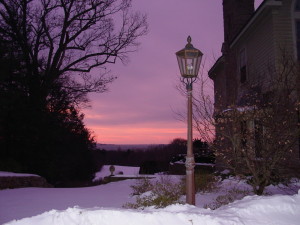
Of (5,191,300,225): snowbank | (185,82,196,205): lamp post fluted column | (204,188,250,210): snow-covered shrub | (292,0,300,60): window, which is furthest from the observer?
(292,0,300,60): window

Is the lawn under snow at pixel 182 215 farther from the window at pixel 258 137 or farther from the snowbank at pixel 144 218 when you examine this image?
the window at pixel 258 137

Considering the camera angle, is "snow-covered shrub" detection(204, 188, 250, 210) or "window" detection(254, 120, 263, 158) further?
"window" detection(254, 120, 263, 158)

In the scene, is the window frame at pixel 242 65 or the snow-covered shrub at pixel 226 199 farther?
the window frame at pixel 242 65

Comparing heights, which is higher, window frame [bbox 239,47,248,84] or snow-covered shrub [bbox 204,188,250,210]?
window frame [bbox 239,47,248,84]

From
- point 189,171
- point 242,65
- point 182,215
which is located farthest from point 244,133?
point 242,65

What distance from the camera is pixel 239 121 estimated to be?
9.80 m

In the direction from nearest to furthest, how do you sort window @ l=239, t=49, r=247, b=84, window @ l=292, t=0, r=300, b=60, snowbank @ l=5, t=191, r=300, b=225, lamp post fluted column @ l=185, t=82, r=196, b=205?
snowbank @ l=5, t=191, r=300, b=225, lamp post fluted column @ l=185, t=82, r=196, b=205, window @ l=292, t=0, r=300, b=60, window @ l=239, t=49, r=247, b=84

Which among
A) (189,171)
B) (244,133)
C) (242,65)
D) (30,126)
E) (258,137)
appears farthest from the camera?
(30,126)

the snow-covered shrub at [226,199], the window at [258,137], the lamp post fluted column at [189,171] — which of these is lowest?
the snow-covered shrub at [226,199]

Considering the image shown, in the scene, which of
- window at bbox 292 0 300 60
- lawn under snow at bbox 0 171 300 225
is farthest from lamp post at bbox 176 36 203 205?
window at bbox 292 0 300 60

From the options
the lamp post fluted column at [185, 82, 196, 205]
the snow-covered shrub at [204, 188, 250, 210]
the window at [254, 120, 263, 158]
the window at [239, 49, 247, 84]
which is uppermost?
the window at [239, 49, 247, 84]

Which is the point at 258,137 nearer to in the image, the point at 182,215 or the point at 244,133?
the point at 244,133

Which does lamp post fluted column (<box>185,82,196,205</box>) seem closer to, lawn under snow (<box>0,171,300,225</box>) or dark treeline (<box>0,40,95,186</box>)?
lawn under snow (<box>0,171,300,225</box>)

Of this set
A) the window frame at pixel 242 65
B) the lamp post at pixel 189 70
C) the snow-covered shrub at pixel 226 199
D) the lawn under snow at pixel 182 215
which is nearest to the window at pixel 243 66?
the window frame at pixel 242 65
